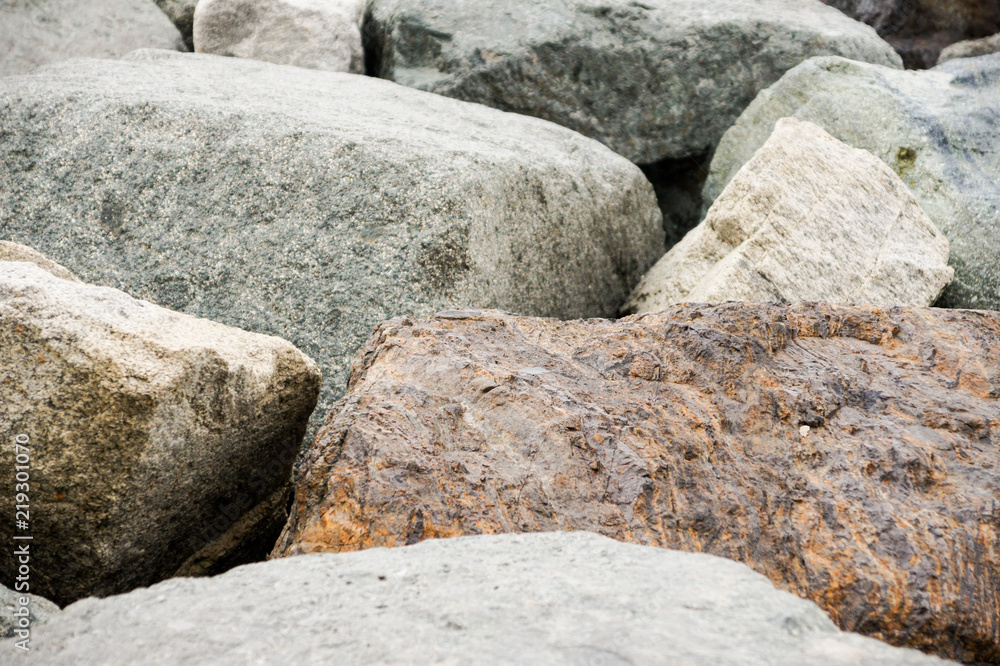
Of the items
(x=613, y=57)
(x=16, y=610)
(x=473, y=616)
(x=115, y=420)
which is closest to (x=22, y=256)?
(x=115, y=420)

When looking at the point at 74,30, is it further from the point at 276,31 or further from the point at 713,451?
the point at 713,451

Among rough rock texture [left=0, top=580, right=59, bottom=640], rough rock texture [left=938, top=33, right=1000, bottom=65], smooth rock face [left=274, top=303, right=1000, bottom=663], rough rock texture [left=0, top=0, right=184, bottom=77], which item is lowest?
rough rock texture [left=0, top=580, right=59, bottom=640]

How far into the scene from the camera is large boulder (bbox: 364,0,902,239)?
3605 millimetres

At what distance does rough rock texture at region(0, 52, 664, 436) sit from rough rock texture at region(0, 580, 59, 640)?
0.85 meters

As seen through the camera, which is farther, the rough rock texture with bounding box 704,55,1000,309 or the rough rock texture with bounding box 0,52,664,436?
the rough rock texture with bounding box 704,55,1000,309

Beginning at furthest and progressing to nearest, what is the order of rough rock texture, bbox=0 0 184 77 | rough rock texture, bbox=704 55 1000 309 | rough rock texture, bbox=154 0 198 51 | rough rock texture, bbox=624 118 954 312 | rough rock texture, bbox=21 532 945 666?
rough rock texture, bbox=154 0 198 51 → rough rock texture, bbox=0 0 184 77 → rough rock texture, bbox=704 55 1000 309 → rough rock texture, bbox=624 118 954 312 → rough rock texture, bbox=21 532 945 666

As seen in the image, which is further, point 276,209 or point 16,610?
point 276,209

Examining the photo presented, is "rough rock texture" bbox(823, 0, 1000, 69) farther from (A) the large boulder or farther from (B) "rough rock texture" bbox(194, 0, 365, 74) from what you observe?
(B) "rough rock texture" bbox(194, 0, 365, 74)

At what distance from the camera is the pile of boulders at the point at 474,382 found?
1.13 m

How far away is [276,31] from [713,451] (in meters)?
3.10

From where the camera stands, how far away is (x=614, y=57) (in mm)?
3662

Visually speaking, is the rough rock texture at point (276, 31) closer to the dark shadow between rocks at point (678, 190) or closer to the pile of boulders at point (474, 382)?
the pile of boulders at point (474, 382)

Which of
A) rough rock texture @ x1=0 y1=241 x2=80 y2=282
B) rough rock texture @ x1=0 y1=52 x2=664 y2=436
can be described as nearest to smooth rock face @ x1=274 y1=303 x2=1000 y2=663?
rough rock texture @ x1=0 y1=52 x2=664 y2=436

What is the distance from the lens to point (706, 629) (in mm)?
1012
